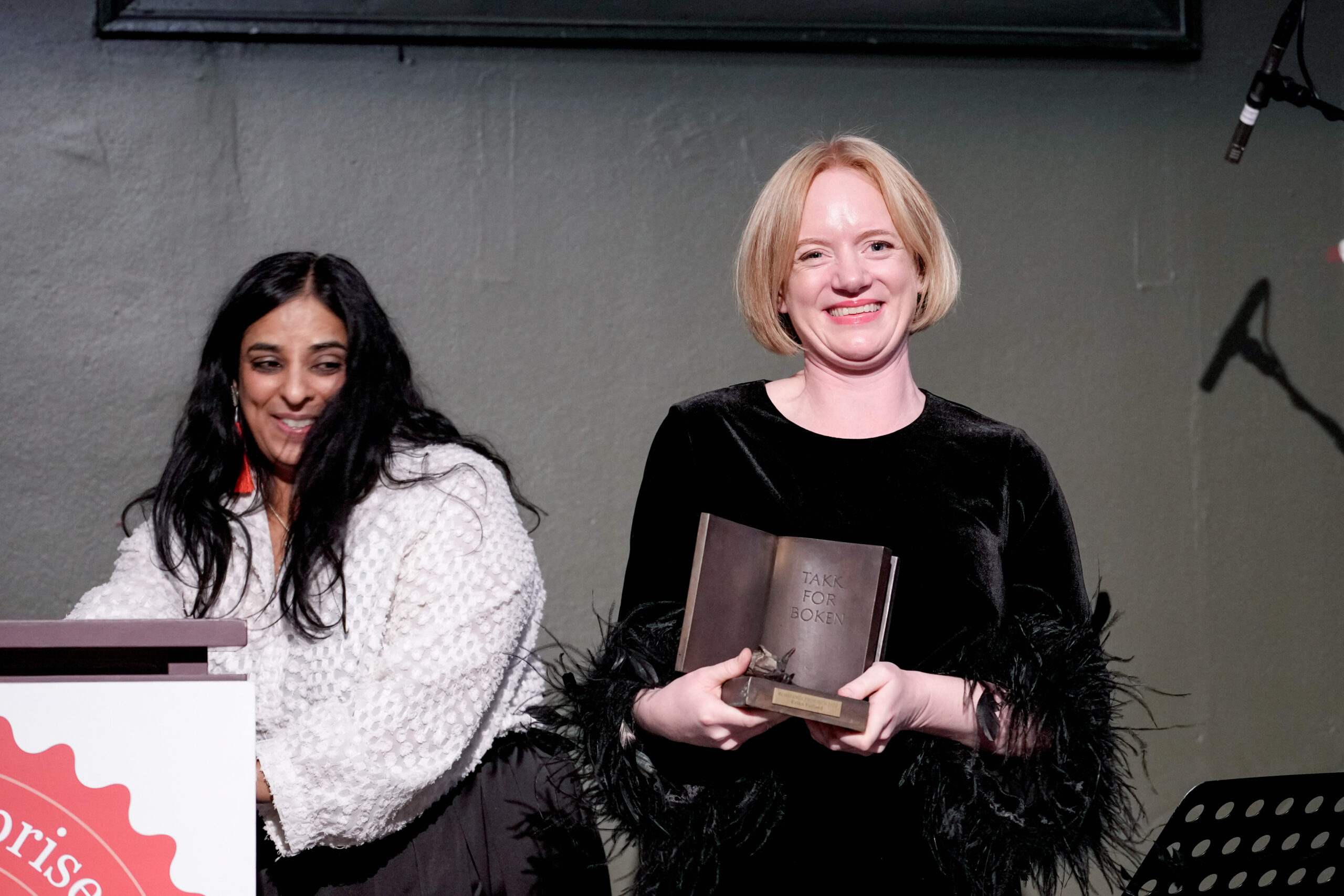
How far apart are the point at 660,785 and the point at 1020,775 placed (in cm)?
44

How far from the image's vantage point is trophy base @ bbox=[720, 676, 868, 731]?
133cm

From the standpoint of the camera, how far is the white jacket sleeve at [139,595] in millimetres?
1952

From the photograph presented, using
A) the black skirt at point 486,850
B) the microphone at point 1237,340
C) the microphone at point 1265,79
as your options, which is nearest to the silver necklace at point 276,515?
the black skirt at point 486,850

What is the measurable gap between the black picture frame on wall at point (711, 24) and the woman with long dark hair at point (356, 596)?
0.94 metres

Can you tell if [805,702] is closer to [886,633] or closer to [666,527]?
[886,633]

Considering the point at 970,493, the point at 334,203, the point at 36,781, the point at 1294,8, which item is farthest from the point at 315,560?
the point at 1294,8

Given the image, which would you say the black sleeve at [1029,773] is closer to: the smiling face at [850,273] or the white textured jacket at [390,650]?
the smiling face at [850,273]

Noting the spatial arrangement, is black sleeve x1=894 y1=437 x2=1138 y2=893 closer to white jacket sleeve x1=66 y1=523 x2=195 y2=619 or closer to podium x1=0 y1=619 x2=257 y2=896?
podium x1=0 y1=619 x2=257 y2=896

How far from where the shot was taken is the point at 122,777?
4.36 ft

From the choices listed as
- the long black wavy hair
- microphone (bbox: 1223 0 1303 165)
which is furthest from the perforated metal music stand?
microphone (bbox: 1223 0 1303 165)

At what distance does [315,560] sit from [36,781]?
24.0 inches

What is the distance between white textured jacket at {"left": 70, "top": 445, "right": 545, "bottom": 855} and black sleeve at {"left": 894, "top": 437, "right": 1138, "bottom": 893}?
2.07 feet

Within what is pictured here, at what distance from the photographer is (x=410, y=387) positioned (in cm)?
208

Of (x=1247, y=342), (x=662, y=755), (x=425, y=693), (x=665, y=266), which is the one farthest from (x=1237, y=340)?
(x=425, y=693)
